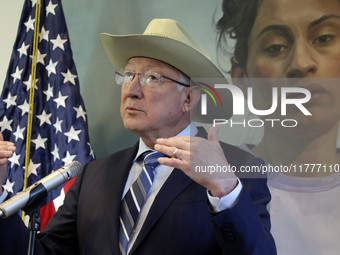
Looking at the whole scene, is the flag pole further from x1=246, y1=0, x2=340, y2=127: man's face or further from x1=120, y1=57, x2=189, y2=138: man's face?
x1=246, y1=0, x2=340, y2=127: man's face

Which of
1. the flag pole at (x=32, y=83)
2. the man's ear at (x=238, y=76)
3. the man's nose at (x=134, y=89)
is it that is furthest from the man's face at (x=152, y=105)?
the flag pole at (x=32, y=83)

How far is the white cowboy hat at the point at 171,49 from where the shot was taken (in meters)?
1.75

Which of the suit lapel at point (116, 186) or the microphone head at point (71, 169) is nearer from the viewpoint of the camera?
the microphone head at point (71, 169)

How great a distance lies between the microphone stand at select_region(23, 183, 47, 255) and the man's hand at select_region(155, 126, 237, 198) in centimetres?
44

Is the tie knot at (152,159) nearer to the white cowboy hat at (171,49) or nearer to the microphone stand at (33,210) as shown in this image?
the white cowboy hat at (171,49)

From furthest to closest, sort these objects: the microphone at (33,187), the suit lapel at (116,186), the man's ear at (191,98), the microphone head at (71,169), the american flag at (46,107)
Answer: the american flag at (46,107)
the man's ear at (191,98)
the suit lapel at (116,186)
the microphone head at (71,169)
the microphone at (33,187)

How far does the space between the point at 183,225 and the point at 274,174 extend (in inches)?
23.8

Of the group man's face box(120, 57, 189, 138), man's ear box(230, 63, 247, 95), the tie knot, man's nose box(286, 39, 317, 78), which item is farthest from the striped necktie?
man's nose box(286, 39, 317, 78)

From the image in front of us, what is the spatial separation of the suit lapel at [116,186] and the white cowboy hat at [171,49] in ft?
1.68

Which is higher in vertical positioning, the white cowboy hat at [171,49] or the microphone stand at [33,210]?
the white cowboy hat at [171,49]

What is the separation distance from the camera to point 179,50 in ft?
5.79

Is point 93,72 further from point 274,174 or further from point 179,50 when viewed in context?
point 274,174

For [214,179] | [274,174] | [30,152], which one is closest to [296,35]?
[274,174]

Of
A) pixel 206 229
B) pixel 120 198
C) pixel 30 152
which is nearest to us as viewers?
pixel 206 229
